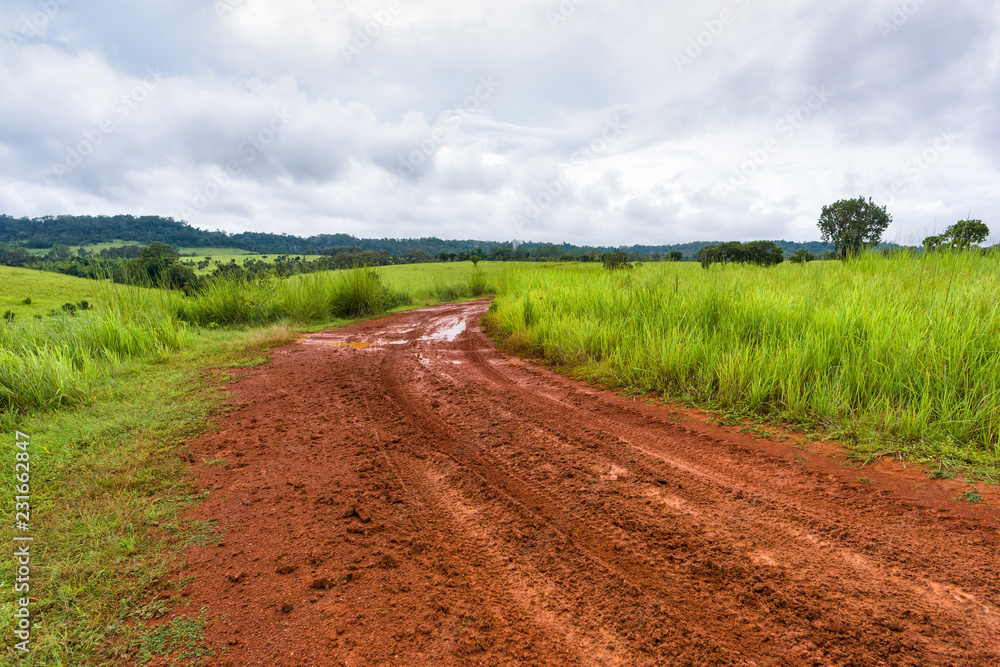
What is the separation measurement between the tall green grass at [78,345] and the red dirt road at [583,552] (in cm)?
243

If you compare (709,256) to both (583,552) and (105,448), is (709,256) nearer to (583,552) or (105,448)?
(583,552)

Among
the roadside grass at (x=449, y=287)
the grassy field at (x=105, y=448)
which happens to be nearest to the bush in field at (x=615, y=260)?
the roadside grass at (x=449, y=287)

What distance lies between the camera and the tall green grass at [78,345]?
454cm

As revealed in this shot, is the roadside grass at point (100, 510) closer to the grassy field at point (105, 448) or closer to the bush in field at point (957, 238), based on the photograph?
the grassy field at point (105, 448)

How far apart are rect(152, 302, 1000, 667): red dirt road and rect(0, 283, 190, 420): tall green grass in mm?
2426

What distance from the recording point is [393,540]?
237cm

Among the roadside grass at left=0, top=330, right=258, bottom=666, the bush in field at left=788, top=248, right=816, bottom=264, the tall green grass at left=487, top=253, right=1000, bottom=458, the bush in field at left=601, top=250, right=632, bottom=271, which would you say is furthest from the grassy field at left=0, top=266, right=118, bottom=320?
the bush in field at left=788, top=248, right=816, bottom=264

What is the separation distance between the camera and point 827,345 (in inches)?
159

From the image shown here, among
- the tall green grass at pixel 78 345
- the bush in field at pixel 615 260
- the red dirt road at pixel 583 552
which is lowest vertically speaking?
the red dirt road at pixel 583 552

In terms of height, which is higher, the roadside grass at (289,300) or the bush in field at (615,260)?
the bush in field at (615,260)

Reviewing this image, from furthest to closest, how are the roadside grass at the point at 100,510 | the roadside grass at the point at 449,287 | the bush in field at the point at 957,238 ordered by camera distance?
the roadside grass at the point at 449,287, the bush in field at the point at 957,238, the roadside grass at the point at 100,510

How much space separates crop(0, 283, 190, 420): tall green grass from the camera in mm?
4535

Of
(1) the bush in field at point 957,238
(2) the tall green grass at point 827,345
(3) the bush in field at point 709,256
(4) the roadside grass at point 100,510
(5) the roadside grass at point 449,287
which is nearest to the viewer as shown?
(4) the roadside grass at point 100,510

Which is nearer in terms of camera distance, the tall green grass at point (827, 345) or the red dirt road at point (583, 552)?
the red dirt road at point (583, 552)
